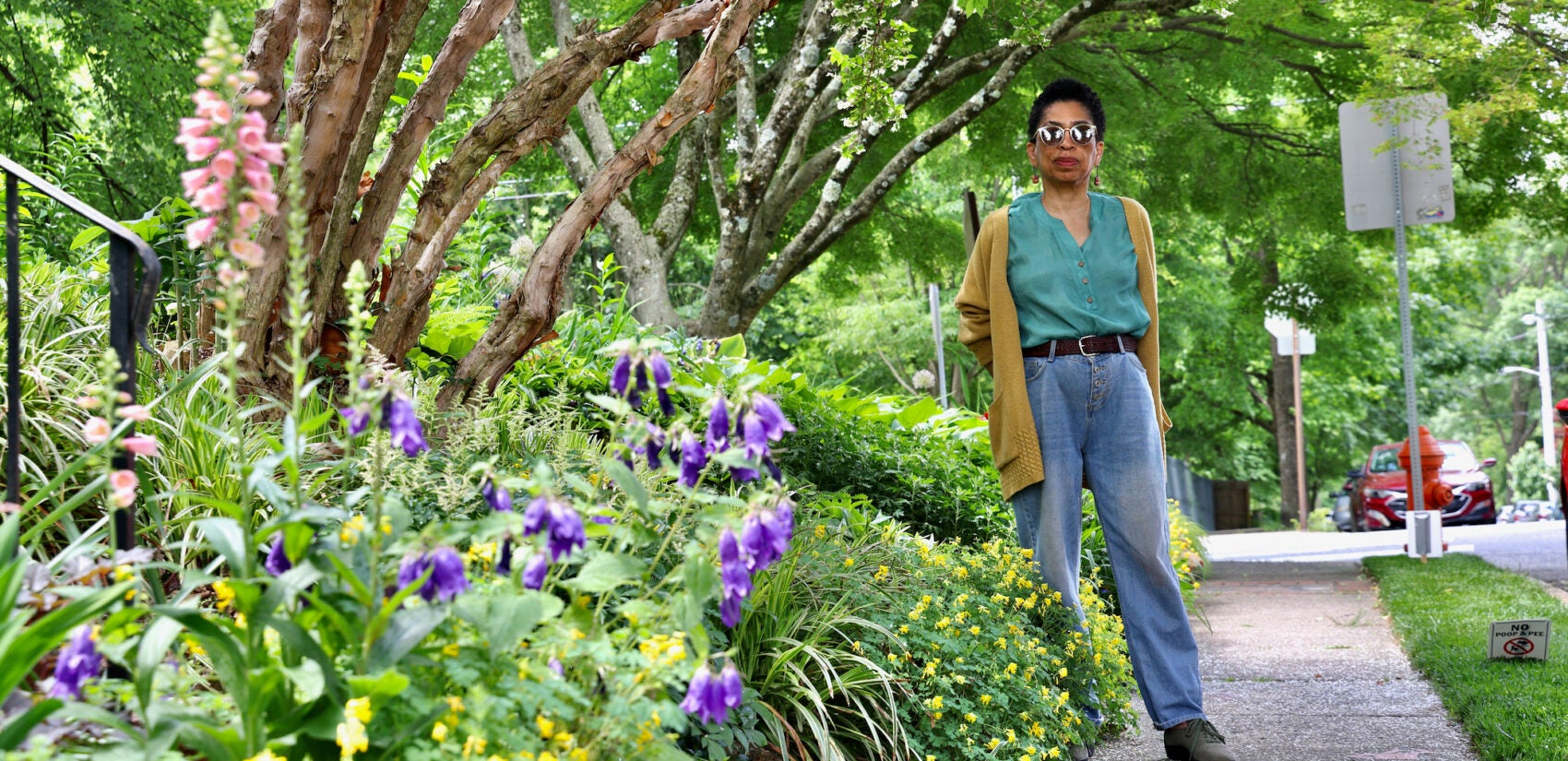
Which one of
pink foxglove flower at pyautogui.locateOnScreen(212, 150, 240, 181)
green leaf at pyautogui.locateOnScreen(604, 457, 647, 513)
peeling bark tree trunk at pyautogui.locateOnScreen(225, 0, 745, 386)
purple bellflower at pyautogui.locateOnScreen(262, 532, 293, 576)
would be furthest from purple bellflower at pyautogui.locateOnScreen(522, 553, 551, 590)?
peeling bark tree trunk at pyautogui.locateOnScreen(225, 0, 745, 386)

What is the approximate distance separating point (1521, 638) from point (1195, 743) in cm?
167

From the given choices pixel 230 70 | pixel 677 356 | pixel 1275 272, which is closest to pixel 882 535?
pixel 677 356

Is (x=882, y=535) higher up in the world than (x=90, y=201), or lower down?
lower down

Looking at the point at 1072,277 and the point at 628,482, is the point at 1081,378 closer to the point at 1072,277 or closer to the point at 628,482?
the point at 1072,277

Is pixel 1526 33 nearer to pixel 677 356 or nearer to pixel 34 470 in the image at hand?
pixel 677 356

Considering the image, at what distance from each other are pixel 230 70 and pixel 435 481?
5.44 feet

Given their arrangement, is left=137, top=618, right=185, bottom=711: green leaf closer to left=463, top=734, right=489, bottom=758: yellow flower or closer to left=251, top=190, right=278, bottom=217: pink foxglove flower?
left=463, top=734, right=489, bottom=758: yellow flower

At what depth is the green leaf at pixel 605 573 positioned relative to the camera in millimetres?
1780

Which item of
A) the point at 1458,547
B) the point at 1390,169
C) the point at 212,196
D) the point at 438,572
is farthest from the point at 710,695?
the point at 1458,547

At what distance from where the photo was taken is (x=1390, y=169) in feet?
26.8

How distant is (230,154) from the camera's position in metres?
1.60

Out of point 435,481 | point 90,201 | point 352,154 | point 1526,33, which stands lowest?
point 435,481

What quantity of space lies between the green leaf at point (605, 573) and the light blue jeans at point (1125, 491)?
1950 millimetres

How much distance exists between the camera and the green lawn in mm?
3271
